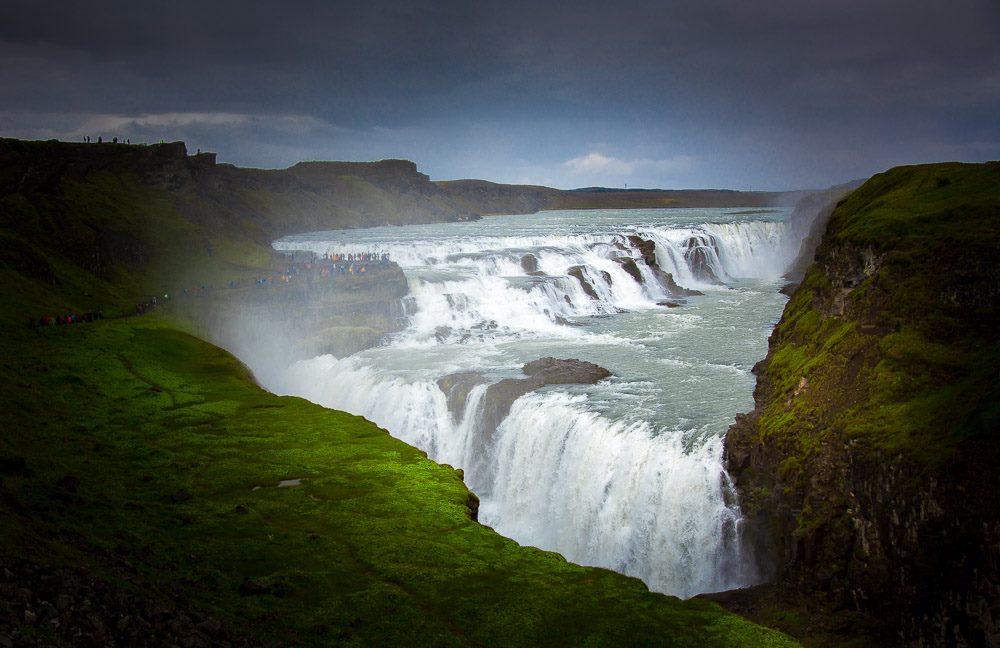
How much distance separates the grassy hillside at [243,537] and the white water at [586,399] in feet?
18.2

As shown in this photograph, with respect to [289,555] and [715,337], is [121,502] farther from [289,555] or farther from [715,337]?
[715,337]

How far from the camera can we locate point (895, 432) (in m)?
17.8

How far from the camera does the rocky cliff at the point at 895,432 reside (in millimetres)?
15398

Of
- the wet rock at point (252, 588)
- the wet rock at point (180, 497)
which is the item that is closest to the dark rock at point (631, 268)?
the wet rock at point (180, 497)

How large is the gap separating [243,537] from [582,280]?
43.2 m

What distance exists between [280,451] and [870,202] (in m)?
23.8

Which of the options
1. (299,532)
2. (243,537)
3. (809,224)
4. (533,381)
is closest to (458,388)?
(533,381)

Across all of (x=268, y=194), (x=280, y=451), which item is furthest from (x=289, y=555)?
(x=268, y=194)

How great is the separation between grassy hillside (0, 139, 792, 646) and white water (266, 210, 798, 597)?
5544 mm

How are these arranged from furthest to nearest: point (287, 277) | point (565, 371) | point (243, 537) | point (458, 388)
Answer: point (287, 277), point (565, 371), point (458, 388), point (243, 537)

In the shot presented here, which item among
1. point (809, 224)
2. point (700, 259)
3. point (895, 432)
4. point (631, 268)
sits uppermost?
point (809, 224)

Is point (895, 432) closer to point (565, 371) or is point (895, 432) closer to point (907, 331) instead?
point (907, 331)

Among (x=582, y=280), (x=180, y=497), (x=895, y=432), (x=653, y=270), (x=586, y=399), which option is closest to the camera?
(x=895, y=432)

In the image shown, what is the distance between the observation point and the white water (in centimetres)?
2242
